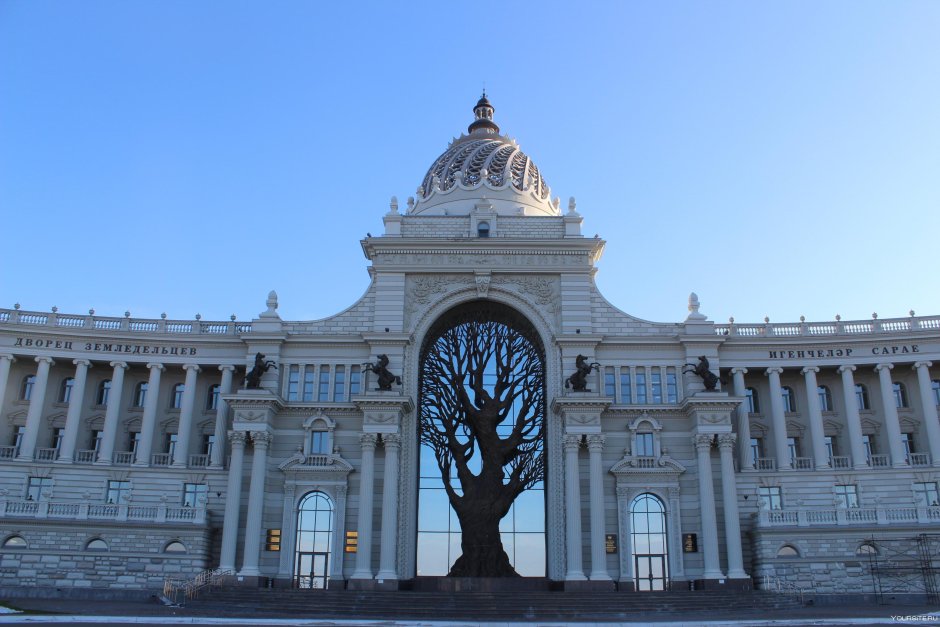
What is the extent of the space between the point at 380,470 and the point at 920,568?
2829 cm

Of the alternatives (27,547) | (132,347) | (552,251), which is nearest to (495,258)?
(552,251)

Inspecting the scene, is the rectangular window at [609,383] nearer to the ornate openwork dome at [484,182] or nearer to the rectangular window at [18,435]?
the ornate openwork dome at [484,182]

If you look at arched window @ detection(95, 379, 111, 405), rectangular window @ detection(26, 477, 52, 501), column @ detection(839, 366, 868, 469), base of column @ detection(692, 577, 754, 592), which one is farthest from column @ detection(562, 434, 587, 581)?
rectangular window @ detection(26, 477, 52, 501)

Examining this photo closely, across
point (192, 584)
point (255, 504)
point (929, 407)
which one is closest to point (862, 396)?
point (929, 407)

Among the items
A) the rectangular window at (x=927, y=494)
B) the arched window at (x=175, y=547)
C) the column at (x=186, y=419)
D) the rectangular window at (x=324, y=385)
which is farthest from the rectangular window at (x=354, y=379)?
the rectangular window at (x=927, y=494)

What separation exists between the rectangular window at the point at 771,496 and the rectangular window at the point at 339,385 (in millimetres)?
24024

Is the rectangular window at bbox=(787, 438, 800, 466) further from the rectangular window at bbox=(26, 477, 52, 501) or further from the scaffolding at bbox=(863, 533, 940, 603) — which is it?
the rectangular window at bbox=(26, 477, 52, 501)

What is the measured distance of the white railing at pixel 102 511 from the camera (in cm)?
4534

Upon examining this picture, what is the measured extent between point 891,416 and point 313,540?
3310cm

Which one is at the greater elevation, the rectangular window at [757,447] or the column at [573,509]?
the rectangular window at [757,447]

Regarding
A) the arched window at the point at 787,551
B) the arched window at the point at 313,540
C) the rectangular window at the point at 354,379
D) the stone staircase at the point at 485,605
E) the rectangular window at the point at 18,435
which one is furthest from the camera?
the rectangular window at the point at 18,435

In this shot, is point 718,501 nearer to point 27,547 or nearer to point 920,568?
point 920,568

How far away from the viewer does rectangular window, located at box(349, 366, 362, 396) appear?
1912 inches

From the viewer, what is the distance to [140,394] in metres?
51.3
